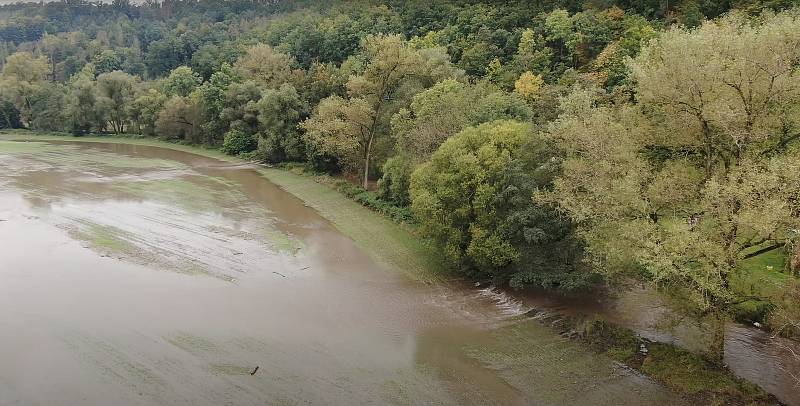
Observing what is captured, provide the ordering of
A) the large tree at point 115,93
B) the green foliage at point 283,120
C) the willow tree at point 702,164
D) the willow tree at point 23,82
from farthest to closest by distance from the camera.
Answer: the willow tree at point 23,82, the large tree at point 115,93, the green foliage at point 283,120, the willow tree at point 702,164

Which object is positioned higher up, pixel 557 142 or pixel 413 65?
pixel 413 65

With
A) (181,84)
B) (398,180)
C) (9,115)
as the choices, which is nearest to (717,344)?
(398,180)

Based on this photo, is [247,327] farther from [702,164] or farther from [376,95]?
[376,95]

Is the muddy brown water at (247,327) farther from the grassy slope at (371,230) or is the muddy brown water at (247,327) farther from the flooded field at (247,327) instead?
the grassy slope at (371,230)

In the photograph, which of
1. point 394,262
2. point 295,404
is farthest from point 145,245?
point 295,404

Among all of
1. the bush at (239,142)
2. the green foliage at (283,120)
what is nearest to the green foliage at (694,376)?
the green foliage at (283,120)

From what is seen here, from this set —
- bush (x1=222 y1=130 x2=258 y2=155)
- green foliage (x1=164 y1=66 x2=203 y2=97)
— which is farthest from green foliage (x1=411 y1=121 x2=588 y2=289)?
green foliage (x1=164 y1=66 x2=203 y2=97)

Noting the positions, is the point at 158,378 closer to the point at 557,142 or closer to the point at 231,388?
the point at 231,388
